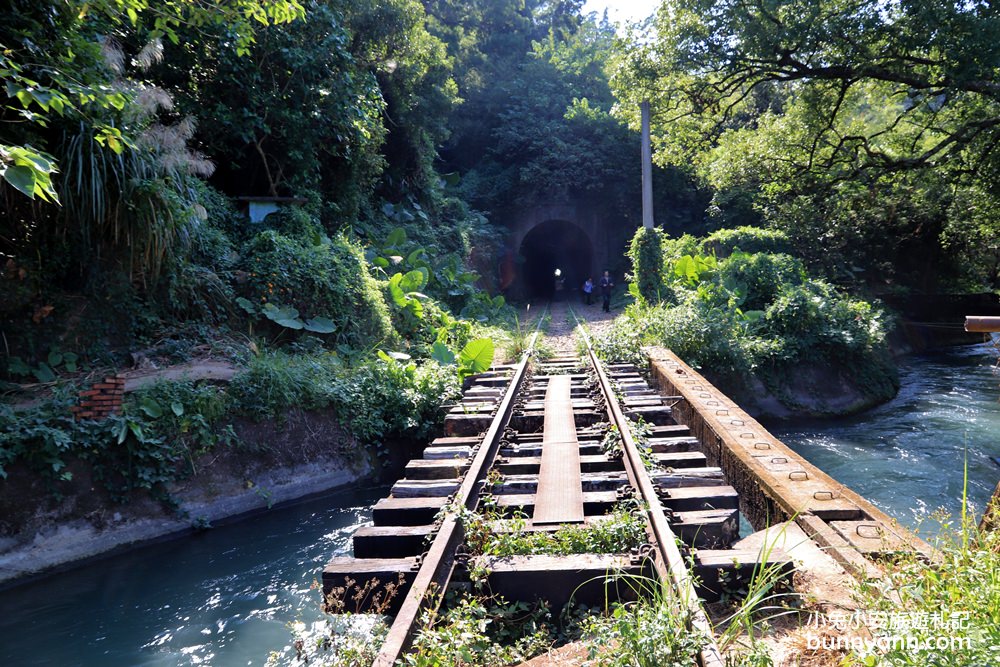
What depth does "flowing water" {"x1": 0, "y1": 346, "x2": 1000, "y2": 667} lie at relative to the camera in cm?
388

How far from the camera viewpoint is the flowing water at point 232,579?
3883 millimetres

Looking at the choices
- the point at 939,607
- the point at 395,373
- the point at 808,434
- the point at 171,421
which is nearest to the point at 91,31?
the point at 171,421

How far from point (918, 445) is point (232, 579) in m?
8.29

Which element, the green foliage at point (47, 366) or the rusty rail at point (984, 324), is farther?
the green foliage at point (47, 366)

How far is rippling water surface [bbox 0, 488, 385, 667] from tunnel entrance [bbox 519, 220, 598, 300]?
22.9 metres

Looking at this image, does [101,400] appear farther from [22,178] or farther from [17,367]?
[22,178]

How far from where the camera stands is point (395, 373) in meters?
7.94

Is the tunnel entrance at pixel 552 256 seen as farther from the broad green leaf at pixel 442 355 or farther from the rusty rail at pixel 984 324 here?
the rusty rail at pixel 984 324

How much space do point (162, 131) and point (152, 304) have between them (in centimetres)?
223

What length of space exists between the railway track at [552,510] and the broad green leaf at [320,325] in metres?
3.35

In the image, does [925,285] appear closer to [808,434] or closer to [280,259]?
[808,434]

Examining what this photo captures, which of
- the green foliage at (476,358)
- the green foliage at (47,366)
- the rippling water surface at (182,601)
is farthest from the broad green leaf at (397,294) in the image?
the rippling water surface at (182,601)

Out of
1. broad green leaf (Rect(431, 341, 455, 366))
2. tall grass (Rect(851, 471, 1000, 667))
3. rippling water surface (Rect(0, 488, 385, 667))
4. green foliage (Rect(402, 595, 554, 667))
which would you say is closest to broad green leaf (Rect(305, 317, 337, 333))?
broad green leaf (Rect(431, 341, 455, 366))

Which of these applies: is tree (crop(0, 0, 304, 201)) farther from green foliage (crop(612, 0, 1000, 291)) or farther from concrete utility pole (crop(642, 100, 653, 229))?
concrete utility pole (crop(642, 100, 653, 229))
